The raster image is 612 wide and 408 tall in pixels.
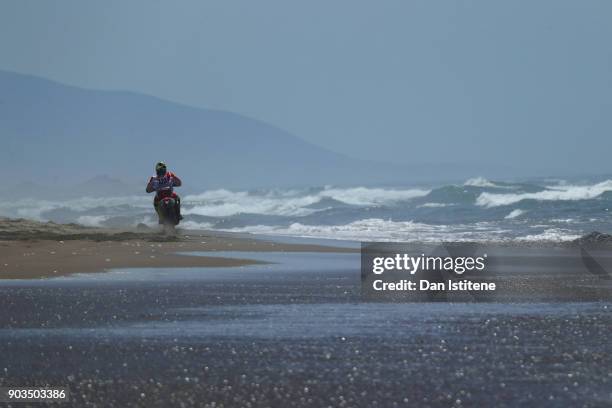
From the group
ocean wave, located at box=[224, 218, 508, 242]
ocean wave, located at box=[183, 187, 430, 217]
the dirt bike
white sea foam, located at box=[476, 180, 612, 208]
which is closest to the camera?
the dirt bike

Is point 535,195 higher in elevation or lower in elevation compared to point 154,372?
higher

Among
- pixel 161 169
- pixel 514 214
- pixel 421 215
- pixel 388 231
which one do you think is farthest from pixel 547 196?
pixel 161 169

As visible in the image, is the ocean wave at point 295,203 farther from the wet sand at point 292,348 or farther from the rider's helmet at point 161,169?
the wet sand at point 292,348

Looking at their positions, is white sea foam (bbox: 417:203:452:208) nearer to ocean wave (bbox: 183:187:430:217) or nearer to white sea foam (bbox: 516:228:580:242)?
ocean wave (bbox: 183:187:430:217)

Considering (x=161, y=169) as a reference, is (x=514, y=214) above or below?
below

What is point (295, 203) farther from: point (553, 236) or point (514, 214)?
point (553, 236)

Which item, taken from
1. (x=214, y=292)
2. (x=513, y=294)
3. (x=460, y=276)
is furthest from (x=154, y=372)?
(x=460, y=276)

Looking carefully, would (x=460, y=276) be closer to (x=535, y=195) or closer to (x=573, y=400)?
(x=573, y=400)

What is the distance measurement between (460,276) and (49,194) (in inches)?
3600

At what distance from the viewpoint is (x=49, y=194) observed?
10406cm

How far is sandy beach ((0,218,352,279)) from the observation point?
58.7ft

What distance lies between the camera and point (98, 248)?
21.0 metres

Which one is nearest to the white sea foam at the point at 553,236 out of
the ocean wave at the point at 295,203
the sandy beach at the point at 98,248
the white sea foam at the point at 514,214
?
the sandy beach at the point at 98,248

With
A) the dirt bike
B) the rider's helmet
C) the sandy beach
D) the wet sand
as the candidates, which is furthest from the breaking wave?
the wet sand
